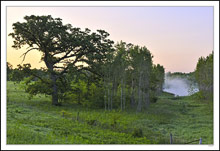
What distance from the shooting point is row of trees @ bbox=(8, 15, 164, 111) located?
89.9 feet

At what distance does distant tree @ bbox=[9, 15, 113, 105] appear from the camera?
2673 cm

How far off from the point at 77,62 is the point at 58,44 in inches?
133

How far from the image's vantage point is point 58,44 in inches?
1128

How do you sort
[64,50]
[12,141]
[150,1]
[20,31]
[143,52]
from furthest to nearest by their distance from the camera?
1. [143,52]
2. [64,50]
3. [20,31]
4. [150,1]
5. [12,141]

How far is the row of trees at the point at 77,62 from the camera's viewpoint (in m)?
27.4

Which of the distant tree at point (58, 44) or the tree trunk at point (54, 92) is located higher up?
the distant tree at point (58, 44)

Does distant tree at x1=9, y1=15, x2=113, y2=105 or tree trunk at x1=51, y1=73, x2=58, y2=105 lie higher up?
distant tree at x1=9, y1=15, x2=113, y2=105

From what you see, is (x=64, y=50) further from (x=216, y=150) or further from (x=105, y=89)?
(x=216, y=150)

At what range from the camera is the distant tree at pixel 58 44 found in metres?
26.7

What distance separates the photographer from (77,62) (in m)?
29.9

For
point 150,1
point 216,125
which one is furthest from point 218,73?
point 150,1

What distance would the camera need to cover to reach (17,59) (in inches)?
1089

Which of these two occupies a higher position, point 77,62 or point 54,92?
point 77,62

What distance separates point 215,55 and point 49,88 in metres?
21.2
